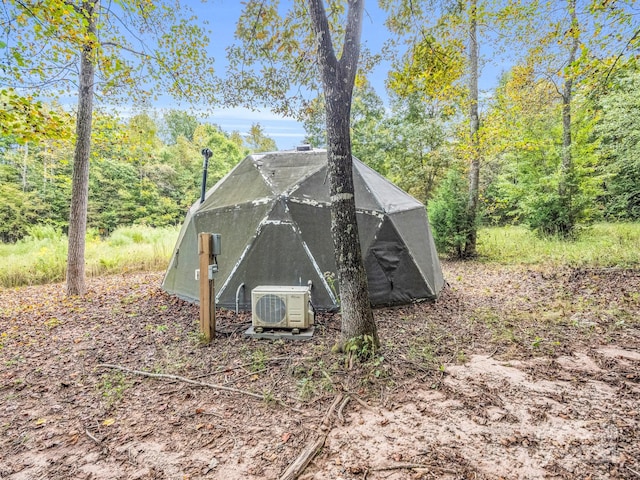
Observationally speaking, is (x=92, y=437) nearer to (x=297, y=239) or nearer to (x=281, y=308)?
(x=281, y=308)

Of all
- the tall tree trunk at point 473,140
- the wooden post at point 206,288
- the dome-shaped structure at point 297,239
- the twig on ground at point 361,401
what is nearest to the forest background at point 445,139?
the tall tree trunk at point 473,140

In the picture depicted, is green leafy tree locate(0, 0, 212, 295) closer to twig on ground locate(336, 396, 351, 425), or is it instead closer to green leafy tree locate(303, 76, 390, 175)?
twig on ground locate(336, 396, 351, 425)

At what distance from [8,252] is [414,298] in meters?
13.0

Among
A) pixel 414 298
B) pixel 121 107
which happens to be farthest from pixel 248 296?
pixel 121 107

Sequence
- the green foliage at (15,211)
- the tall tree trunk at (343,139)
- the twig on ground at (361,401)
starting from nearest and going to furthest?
the twig on ground at (361,401)
the tall tree trunk at (343,139)
the green foliage at (15,211)

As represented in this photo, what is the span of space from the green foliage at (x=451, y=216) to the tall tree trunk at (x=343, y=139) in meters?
7.28

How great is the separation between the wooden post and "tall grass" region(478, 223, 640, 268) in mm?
7823

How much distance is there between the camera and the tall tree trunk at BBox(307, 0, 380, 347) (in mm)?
3189

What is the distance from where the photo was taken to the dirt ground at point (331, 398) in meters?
1.95

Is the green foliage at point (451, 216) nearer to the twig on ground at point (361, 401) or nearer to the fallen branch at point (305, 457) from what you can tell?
the twig on ground at point (361, 401)

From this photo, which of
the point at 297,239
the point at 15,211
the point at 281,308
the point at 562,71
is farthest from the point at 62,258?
the point at 562,71

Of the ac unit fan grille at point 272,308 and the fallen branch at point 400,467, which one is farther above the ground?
the ac unit fan grille at point 272,308

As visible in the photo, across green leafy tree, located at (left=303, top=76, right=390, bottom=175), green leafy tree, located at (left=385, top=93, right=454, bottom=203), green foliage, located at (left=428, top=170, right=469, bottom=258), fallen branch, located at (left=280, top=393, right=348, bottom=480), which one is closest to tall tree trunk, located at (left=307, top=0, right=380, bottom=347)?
fallen branch, located at (left=280, top=393, right=348, bottom=480)

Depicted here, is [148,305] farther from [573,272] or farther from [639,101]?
[639,101]
